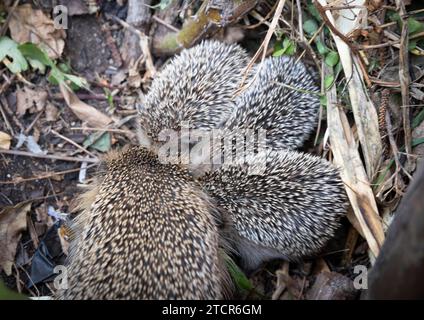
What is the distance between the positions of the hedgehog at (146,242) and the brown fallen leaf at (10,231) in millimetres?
696

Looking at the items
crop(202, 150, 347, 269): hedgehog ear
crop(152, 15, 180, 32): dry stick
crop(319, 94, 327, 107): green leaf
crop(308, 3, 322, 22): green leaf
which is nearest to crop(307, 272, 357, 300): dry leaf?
crop(202, 150, 347, 269): hedgehog ear

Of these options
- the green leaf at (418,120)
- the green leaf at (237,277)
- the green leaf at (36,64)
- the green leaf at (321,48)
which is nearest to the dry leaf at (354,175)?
the green leaf at (321,48)

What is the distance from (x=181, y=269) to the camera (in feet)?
11.3

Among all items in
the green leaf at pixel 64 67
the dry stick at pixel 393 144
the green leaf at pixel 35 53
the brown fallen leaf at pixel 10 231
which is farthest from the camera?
the green leaf at pixel 64 67

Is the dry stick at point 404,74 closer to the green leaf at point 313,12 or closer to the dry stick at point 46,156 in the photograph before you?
the green leaf at point 313,12

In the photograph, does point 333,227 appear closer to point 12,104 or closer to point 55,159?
point 55,159

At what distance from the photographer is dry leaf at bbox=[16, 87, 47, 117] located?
5.02 meters

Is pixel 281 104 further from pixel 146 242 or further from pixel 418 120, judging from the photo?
pixel 146 242

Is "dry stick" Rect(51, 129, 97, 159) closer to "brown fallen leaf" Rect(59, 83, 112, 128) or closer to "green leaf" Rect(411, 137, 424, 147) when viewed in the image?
"brown fallen leaf" Rect(59, 83, 112, 128)

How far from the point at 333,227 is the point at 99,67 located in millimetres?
3003

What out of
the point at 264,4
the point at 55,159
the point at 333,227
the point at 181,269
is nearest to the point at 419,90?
the point at 333,227

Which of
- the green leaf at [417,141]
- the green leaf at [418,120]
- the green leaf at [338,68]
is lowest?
the green leaf at [417,141]

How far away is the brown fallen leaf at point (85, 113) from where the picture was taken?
5043 millimetres

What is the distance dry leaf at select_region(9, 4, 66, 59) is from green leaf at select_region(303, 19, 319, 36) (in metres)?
2.55
